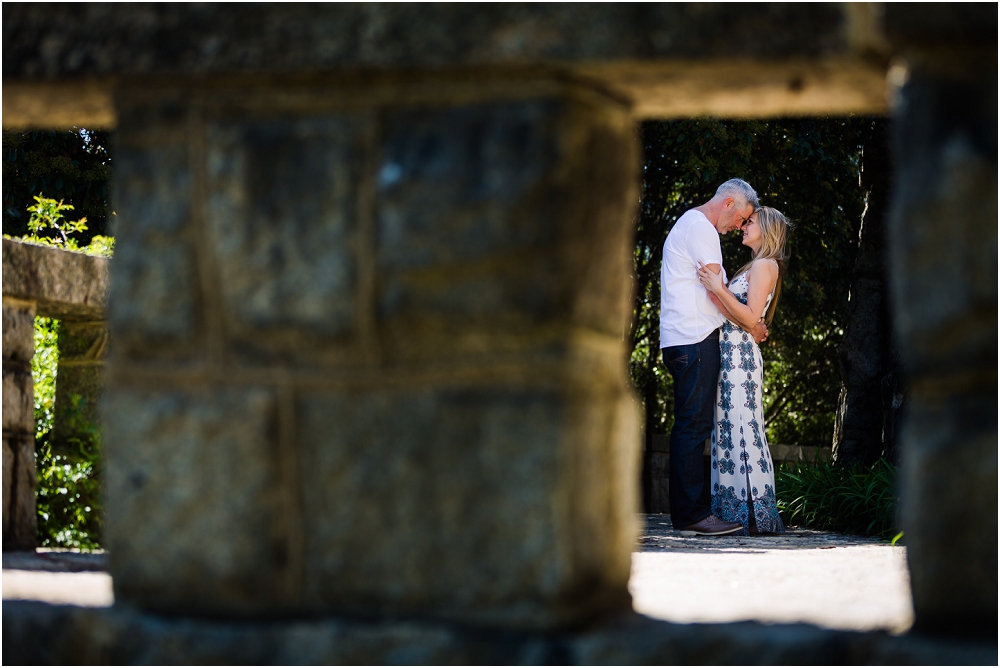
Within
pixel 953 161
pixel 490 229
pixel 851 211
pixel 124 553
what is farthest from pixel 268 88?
pixel 851 211

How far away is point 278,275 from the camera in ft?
5.17

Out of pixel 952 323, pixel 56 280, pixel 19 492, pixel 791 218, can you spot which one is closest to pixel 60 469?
pixel 19 492

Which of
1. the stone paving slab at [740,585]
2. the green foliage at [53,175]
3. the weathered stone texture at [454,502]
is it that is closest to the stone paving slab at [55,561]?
the stone paving slab at [740,585]

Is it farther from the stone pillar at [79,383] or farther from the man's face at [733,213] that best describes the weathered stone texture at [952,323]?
the man's face at [733,213]

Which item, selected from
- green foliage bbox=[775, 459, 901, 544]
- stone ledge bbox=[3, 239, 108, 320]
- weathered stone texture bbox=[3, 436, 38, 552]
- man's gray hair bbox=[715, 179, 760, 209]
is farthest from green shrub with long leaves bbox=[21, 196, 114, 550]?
green foliage bbox=[775, 459, 901, 544]

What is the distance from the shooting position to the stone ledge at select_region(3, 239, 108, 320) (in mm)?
3211

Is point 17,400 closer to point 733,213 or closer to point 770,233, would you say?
point 733,213

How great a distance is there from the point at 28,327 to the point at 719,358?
317 centimetres

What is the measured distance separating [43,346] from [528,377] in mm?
2974

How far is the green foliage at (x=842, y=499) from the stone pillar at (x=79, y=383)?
378 centimetres

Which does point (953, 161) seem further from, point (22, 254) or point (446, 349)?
point (22, 254)

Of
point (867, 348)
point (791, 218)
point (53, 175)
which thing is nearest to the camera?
point (867, 348)

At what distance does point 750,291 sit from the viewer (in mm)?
5289

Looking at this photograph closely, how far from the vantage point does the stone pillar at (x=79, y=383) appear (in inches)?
151
